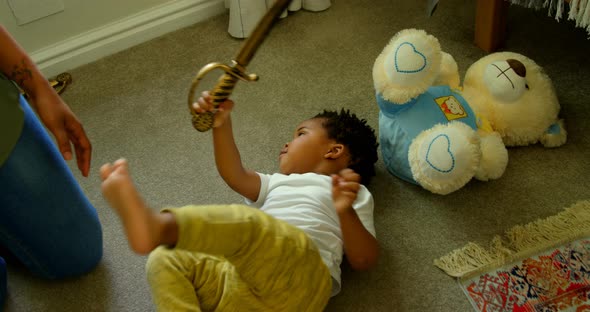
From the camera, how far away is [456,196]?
48.8 inches

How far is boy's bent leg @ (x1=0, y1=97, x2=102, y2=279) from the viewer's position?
96 cm

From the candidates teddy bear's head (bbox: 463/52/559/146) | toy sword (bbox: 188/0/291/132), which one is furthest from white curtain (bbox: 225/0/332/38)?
toy sword (bbox: 188/0/291/132)

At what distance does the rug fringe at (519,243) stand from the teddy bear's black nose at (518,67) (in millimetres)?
327

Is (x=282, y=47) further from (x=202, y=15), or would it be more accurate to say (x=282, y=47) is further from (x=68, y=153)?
(x=68, y=153)

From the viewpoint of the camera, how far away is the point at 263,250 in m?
0.86

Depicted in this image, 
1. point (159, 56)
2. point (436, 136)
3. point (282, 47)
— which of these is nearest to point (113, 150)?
point (159, 56)

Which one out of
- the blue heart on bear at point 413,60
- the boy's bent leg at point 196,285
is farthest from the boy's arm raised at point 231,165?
the blue heart on bear at point 413,60

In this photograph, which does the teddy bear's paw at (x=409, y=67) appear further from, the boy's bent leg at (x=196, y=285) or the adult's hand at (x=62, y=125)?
the adult's hand at (x=62, y=125)

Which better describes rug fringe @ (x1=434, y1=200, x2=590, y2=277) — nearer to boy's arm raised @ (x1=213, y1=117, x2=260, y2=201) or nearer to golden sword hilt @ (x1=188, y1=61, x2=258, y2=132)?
boy's arm raised @ (x1=213, y1=117, x2=260, y2=201)

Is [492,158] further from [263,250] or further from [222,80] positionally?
[222,80]

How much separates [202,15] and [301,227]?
1096 mm

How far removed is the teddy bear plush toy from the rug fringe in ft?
0.45

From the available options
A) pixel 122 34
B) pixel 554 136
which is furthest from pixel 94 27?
pixel 554 136

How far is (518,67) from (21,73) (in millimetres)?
1043
